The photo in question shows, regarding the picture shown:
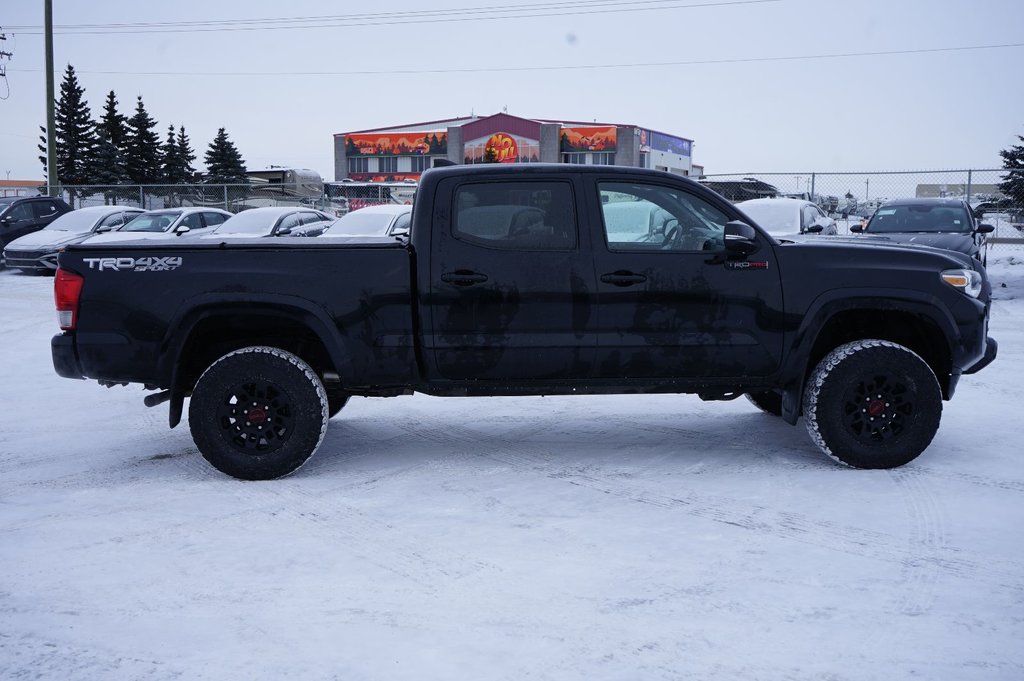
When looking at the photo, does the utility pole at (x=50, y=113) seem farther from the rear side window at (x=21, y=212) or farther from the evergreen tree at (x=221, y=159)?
the evergreen tree at (x=221, y=159)

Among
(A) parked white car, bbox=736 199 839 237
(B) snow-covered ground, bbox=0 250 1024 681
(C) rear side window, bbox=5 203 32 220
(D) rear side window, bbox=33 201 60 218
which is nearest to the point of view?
(B) snow-covered ground, bbox=0 250 1024 681

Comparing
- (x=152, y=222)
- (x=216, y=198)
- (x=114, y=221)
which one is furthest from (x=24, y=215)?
(x=216, y=198)

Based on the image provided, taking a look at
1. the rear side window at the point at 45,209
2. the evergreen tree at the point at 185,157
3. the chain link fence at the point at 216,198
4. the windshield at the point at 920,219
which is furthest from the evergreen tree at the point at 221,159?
the windshield at the point at 920,219

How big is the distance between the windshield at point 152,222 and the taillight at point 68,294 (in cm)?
1462

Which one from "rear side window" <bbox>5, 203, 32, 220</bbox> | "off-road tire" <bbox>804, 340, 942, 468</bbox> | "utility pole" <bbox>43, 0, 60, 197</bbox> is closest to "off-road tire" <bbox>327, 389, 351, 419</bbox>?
"off-road tire" <bbox>804, 340, 942, 468</bbox>

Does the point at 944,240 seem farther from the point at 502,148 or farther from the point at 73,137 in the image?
the point at 73,137

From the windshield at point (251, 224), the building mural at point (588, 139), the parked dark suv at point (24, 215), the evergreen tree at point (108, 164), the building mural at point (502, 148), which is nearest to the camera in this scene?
the windshield at point (251, 224)

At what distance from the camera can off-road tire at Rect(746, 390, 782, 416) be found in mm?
7039

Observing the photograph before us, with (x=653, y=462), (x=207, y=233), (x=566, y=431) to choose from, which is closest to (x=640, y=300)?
(x=653, y=462)

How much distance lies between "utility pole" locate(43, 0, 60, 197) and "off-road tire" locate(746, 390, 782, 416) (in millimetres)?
28356

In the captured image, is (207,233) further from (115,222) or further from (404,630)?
(404,630)

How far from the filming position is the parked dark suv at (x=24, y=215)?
21281mm

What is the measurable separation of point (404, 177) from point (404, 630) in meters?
66.3

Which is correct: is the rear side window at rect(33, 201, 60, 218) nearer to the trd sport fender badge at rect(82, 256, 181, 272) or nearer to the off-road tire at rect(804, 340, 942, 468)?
the trd sport fender badge at rect(82, 256, 181, 272)
